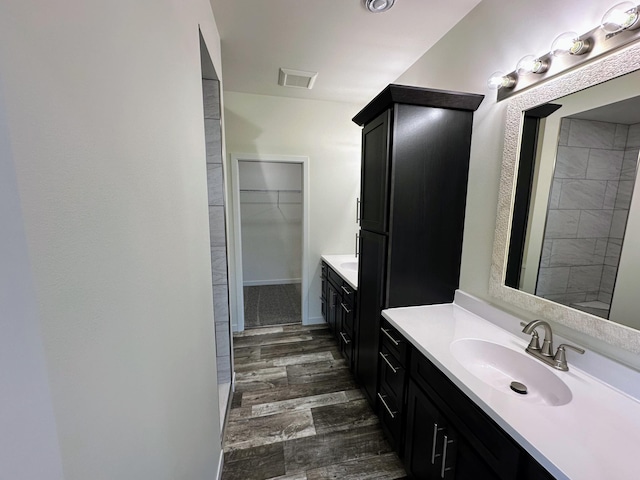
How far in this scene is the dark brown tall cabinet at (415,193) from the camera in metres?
1.56

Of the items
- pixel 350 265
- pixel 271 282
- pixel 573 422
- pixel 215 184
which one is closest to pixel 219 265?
Result: pixel 215 184

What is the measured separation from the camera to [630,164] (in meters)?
0.99

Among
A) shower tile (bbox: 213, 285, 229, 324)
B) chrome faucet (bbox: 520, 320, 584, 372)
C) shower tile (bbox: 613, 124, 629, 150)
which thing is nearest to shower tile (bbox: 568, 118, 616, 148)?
shower tile (bbox: 613, 124, 629, 150)

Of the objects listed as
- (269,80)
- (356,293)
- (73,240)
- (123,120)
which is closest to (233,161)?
(269,80)

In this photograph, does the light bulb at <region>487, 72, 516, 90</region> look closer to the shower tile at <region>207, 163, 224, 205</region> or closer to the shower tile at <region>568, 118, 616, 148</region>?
the shower tile at <region>568, 118, 616, 148</region>

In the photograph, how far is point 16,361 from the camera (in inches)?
13.1

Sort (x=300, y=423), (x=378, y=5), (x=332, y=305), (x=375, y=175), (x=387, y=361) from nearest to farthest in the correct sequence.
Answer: (x=378, y=5) < (x=387, y=361) < (x=375, y=175) < (x=300, y=423) < (x=332, y=305)

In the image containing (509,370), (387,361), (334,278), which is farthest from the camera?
(334,278)

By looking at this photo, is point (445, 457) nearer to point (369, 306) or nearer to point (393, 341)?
point (393, 341)

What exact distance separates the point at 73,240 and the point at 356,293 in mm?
1938

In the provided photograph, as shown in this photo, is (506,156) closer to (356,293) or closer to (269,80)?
(356,293)

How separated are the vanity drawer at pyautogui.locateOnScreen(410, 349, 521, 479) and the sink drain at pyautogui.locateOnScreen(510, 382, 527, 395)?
306mm

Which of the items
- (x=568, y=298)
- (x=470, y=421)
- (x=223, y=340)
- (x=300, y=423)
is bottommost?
(x=300, y=423)

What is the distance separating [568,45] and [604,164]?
0.53m
